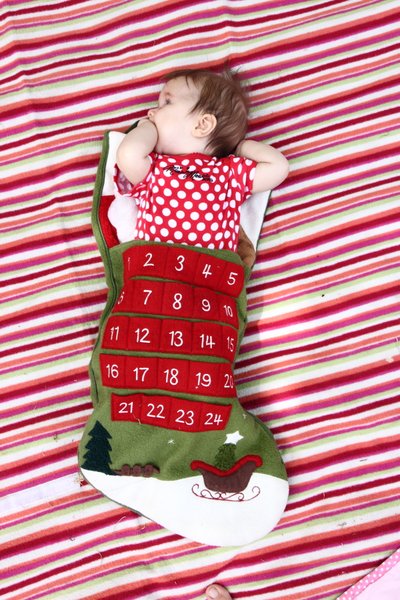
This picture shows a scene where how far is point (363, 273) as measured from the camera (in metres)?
1.38

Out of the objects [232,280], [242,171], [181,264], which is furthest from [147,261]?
[242,171]

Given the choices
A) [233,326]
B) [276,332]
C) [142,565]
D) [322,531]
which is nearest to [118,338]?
[233,326]

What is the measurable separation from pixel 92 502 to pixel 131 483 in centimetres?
14

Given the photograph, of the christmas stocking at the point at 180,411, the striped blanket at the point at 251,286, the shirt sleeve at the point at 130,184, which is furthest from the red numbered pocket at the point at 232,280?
the shirt sleeve at the point at 130,184

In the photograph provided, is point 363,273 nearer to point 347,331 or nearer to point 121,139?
point 347,331

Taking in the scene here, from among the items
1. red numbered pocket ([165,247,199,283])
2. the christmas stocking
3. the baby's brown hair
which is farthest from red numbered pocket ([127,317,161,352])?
the baby's brown hair

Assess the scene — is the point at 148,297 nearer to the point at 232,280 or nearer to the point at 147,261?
the point at 147,261

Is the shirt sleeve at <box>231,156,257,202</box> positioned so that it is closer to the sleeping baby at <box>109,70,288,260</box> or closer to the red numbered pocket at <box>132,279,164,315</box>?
the sleeping baby at <box>109,70,288,260</box>

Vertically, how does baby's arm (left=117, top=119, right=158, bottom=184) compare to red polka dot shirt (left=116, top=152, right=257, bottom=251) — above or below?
above

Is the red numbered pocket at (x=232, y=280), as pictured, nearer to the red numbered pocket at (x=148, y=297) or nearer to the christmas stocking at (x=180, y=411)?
the christmas stocking at (x=180, y=411)

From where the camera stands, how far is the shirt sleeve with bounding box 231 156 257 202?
1.29 m

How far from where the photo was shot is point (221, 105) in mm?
1273

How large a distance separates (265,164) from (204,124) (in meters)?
0.16

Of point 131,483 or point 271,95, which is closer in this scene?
point 131,483
